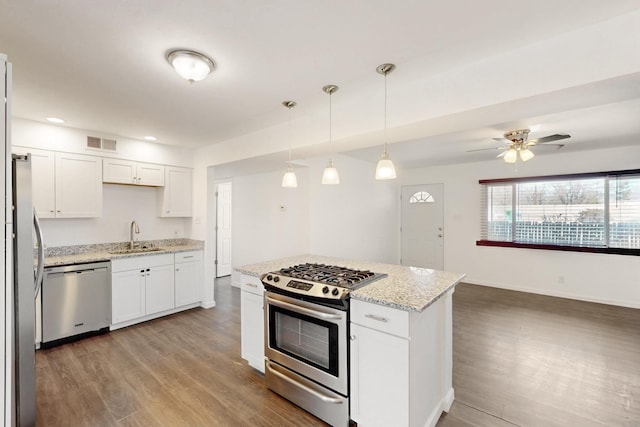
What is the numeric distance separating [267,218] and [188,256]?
142 centimetres

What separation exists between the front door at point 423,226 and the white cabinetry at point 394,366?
4.59 meters

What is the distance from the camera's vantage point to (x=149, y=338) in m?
3.29

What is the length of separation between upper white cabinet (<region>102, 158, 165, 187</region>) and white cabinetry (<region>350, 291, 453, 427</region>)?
363 centimetres

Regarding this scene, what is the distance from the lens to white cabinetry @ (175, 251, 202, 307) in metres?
4.08

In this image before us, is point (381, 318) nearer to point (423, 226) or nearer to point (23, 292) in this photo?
point (23, 292)

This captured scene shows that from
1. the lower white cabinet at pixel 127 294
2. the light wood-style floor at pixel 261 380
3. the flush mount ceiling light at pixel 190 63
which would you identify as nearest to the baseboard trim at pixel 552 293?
the light wood-style floor at pixel 261 380

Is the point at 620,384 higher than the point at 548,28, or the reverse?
the point at 548,28

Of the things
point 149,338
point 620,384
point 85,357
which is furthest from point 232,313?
point 620,384

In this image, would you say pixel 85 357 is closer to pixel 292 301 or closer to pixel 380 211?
pixel 292 301

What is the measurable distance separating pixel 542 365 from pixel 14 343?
407 centimetres

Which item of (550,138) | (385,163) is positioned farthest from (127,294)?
(550,138)

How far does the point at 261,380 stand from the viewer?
2482 mm

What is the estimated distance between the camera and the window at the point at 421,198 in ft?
20.8

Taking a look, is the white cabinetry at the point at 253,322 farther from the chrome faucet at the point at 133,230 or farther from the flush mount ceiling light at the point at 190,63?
the chrome faucet at the point at 133,230
